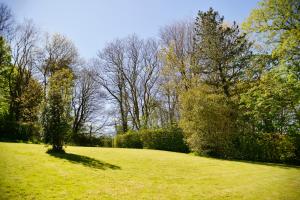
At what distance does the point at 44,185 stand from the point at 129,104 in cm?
2841

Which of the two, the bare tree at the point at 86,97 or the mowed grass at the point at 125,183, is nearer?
the mowed grass at the point at 125,183

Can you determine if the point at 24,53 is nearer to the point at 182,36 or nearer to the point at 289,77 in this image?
the point at 182,36

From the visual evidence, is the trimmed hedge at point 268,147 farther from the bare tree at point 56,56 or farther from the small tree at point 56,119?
the bare tree at point 56,56

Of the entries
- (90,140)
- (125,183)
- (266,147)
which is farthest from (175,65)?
(125,183)

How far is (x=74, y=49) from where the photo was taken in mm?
32125

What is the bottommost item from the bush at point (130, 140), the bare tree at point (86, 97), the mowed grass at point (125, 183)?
the mowed grass at point (125, 183)

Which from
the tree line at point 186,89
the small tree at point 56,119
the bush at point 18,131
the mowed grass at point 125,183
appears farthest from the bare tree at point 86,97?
the mowed grass at point 125,183

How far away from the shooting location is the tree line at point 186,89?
15555 millimetres

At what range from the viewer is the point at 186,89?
24422 millimetres

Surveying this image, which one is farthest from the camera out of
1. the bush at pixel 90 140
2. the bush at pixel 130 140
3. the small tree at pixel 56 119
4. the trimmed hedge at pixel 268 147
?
the bush at pixel 90 140

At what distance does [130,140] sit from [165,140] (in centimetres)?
552

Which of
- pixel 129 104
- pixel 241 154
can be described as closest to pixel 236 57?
pixel 241 154

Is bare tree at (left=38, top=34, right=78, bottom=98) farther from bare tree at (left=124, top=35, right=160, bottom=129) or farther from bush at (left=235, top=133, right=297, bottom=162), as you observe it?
bush at (left=235, top=133, right=297, bottom=162)

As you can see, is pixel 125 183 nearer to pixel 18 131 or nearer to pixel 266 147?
pixel 266 147
